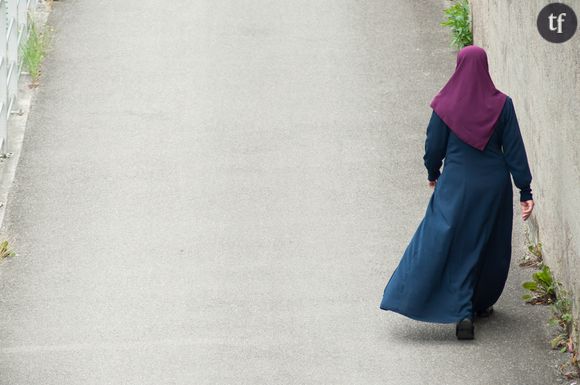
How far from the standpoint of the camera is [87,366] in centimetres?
830

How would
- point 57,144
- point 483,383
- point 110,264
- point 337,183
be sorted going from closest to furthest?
point 483,383 → point 110,264 → point 337,183 → point 57,144

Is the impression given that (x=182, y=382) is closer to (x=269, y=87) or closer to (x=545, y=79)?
(x=545, y=79)

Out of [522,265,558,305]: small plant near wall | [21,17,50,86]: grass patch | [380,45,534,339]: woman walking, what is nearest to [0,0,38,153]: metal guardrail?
[21,17,50,86]: grass patch

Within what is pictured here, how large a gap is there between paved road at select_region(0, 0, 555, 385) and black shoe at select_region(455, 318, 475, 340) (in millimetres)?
78

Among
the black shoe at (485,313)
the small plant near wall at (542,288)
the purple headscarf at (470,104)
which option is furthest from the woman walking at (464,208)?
the small plant near wall at (542,288)

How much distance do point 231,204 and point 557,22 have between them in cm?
308

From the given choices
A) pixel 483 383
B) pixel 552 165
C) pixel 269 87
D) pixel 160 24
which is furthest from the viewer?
pixel 160 24

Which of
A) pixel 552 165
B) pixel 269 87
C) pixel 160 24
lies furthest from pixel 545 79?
pixel 160 24

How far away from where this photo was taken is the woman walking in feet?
26.3

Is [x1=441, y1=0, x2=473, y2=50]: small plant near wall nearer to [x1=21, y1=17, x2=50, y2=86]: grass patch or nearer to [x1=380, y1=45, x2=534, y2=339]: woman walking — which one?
[x1=21, y1=17, x2=50, y2=86]: grass patch

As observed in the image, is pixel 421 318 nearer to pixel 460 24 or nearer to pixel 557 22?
pixel 557 22

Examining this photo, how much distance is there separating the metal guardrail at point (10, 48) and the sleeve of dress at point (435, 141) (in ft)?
14.5

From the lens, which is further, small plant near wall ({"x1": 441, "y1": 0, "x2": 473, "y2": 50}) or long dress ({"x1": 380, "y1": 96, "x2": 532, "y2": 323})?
small plant near wall ({"x1": 441, "y1": 0, "x2": 473, "y2": 50})

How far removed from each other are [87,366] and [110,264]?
4.70ft
